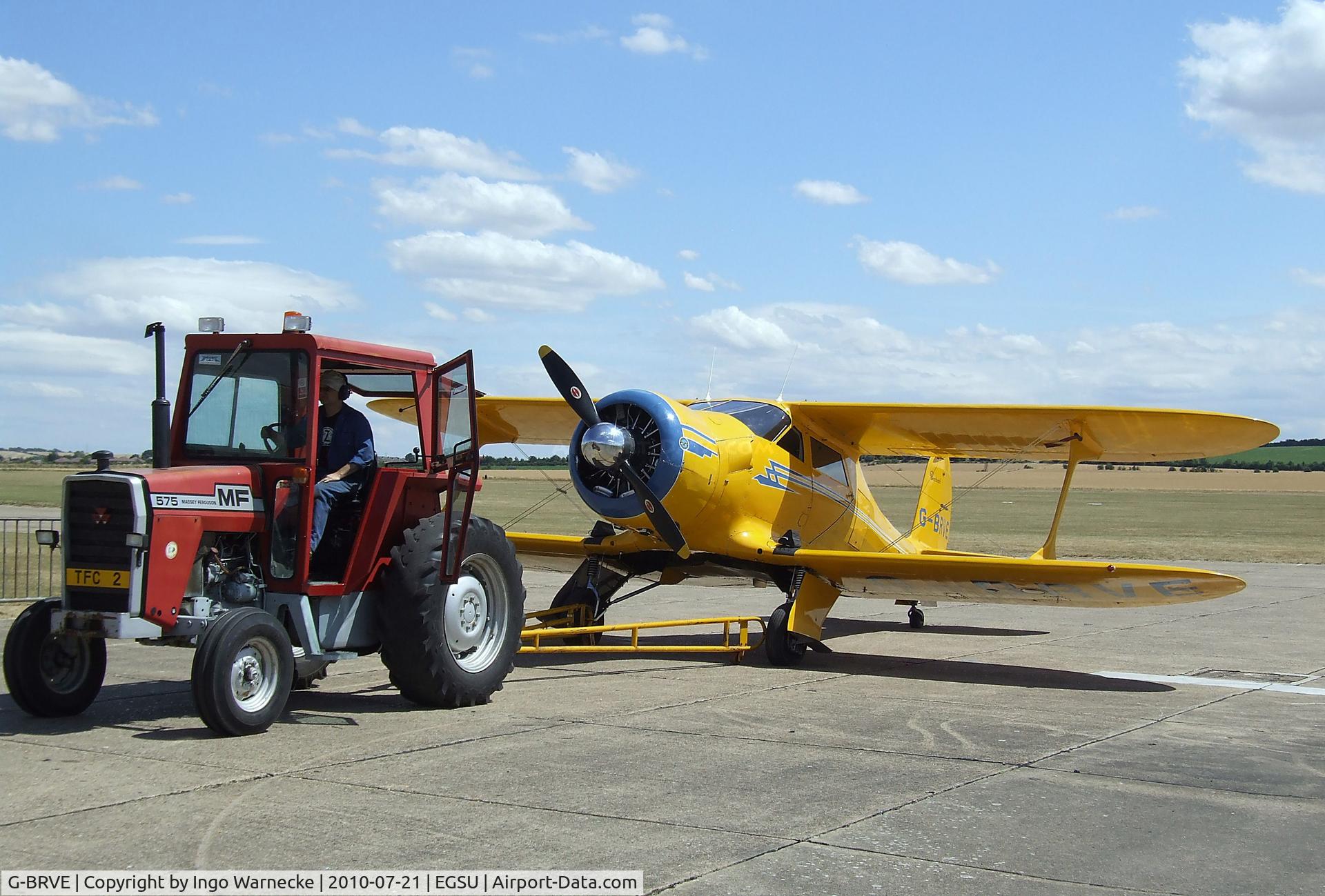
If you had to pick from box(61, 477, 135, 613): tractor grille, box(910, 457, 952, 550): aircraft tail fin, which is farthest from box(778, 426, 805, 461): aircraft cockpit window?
box(61, 477, 135, 613): tractor grille

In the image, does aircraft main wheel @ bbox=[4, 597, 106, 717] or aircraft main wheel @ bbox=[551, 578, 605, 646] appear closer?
aircraft main wheel @ bbox=[4, 597, 106, 717]

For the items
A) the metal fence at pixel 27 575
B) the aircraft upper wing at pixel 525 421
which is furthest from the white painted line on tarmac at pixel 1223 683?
the metal fence at pixel 27 575

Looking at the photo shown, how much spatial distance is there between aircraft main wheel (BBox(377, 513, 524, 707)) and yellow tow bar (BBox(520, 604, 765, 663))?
0.85 m

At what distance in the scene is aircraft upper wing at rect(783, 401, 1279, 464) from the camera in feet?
41.1

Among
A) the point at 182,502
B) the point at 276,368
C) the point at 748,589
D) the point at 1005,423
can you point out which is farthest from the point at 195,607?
the point at 748,589

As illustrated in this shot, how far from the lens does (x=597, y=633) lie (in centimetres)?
1260

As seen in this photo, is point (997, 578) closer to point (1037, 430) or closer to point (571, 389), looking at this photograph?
point (1037, 430)

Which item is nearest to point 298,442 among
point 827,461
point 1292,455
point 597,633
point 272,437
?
point 272,437

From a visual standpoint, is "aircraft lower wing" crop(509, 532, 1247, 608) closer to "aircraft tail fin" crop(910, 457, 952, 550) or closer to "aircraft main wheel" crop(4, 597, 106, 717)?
"aircraft tail fin" crop(910, 457, 952, 550)

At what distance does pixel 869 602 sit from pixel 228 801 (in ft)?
51.8

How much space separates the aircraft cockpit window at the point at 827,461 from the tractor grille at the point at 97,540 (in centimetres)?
806

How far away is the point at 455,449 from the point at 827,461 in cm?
639

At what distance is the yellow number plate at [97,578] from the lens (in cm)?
717

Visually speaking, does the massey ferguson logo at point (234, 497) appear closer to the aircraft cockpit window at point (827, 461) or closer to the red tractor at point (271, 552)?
the red tractor at point (271, 552)
